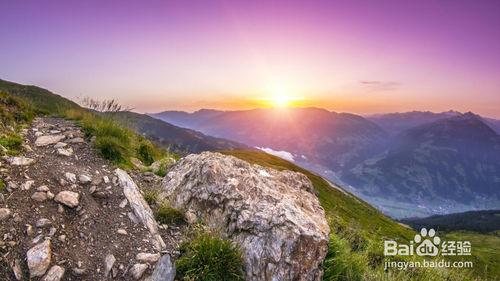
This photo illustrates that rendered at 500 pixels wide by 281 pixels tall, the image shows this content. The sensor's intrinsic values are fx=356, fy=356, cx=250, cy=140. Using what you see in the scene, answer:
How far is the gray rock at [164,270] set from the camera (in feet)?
24.4

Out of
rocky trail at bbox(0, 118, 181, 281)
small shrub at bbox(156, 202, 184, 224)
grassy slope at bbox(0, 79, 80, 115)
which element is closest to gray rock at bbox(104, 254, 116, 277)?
rocky trail at bbox(0, 118, 181, 281)

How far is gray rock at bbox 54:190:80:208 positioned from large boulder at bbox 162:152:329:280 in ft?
8.21

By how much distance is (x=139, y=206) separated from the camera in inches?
367

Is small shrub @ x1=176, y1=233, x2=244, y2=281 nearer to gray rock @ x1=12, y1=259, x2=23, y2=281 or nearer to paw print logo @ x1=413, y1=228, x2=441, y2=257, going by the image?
gray rock @ x1=12, y1=259, x2=23, y2=281

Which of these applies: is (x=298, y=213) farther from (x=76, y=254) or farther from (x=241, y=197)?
(x=76, y=254)

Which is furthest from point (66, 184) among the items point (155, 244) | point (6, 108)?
point (6, 108)

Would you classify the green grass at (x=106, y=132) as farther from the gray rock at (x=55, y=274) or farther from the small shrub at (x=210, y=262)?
the small shrub at (x=210, y=262)

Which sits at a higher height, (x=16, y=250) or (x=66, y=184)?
(x=66, y=184)

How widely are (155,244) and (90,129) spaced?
6.85 meters

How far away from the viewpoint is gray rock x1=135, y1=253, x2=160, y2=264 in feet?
25.4

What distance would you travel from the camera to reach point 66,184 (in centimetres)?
922

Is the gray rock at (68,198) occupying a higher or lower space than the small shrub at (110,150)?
lower

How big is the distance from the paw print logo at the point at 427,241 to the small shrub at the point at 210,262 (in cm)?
795

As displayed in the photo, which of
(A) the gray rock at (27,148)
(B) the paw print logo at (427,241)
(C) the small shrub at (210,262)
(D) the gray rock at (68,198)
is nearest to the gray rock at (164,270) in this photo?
(C) the small shrub at (210,262)
